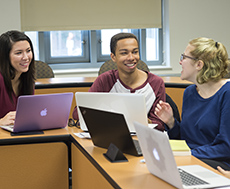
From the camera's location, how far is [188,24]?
5.63 metres

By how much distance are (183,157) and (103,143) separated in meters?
0.38

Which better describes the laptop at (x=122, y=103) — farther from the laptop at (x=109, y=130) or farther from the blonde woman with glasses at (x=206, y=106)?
the blonde woman with glasses at (x=206, y=106)

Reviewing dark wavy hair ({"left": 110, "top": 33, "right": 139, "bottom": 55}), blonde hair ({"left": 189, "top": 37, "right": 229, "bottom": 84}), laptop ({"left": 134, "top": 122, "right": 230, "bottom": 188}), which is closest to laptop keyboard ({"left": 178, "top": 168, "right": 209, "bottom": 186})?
laptop ({"left": 134, "top": 122, "right": 230, "bottom": 188})

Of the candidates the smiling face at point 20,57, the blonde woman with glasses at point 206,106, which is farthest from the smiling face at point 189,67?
the smiling face at point 20,57

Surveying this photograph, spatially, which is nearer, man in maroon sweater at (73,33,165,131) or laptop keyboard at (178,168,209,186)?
laptop keyboard at (178,168,209,186)

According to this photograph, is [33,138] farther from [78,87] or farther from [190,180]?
[78,87]

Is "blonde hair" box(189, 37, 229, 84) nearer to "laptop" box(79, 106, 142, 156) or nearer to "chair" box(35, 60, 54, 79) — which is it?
"laptop" box(79, 106, 142, 156)

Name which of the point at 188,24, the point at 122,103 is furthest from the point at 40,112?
the point at 188,24

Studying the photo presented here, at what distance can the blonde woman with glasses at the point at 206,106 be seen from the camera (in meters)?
1.84

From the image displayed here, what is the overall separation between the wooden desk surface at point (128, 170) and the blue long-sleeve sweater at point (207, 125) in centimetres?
29

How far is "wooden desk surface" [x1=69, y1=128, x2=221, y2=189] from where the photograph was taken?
131 centimetres

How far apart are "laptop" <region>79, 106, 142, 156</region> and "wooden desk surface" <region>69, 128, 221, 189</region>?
4 centimetres

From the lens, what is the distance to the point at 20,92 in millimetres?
2615

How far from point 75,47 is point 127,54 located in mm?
3120
